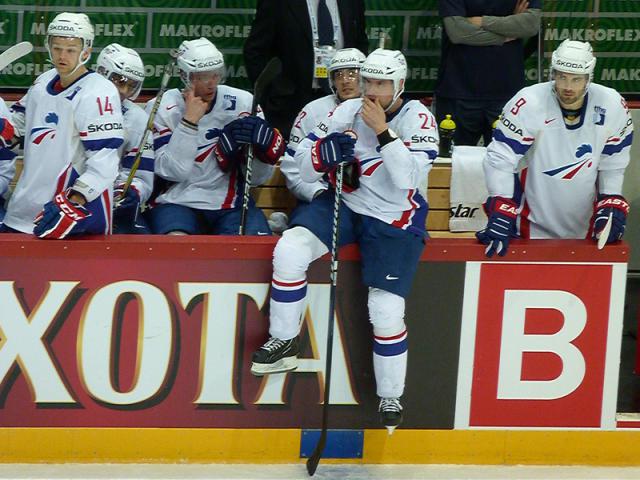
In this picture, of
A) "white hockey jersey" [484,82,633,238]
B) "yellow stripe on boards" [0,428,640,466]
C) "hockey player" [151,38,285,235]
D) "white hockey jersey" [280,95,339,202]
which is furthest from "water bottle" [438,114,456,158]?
"yellow stripe on boards" [0,428,640,466]

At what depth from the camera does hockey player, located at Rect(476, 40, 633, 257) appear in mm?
5598

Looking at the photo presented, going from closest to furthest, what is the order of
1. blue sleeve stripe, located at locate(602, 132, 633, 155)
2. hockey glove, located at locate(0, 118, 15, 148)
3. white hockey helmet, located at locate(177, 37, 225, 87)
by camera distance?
blue sleeve stripe, located at locate(602, 132, 633, 155) < hockey glove, located at locate(0, 118, 15, 148) < white hockey helmet, located at locate(177, 37, 225, 87)

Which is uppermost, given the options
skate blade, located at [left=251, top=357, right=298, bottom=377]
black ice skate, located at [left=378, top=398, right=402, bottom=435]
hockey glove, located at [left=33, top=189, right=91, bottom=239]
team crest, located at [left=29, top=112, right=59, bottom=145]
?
team crest, located at [left=29, top=112, right=59, bottom=145]

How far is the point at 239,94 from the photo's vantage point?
648 cm

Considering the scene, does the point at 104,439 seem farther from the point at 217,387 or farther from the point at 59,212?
the point at 59,212

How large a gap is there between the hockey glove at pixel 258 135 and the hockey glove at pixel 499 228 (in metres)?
1.17

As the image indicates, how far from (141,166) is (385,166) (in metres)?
1.36

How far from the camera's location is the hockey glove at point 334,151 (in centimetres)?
528

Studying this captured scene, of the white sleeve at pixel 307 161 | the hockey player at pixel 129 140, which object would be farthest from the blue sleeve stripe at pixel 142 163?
the white sleeve at pixel 307 161

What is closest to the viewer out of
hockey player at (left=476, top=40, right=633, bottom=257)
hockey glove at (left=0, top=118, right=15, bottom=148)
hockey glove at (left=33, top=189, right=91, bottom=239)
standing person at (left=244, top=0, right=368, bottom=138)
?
hockey glove at (left=33, top=189, right=91, bottom=239)

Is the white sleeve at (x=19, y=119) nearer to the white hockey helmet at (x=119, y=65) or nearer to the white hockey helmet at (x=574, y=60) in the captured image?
the white hockey helmet at (x=119, y=65)

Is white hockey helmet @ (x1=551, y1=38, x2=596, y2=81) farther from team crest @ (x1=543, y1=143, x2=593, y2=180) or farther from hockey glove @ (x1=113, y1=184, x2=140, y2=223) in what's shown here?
hockey glove @ (x1=113, y1=184, x2=140, y2=223)

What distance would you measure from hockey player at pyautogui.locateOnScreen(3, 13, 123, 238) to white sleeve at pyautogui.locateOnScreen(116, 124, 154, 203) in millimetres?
610

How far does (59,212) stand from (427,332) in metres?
1.50
